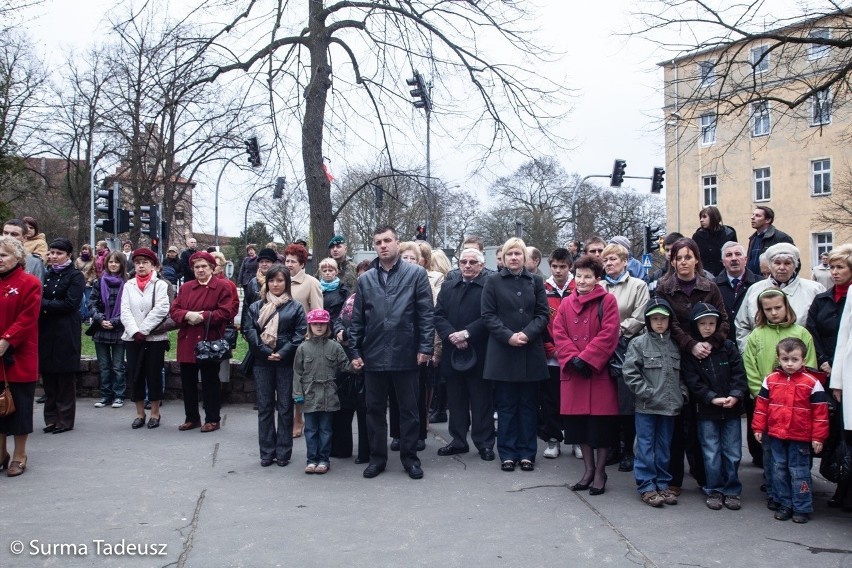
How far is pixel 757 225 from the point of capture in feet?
27.9

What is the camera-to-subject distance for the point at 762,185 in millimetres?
43500

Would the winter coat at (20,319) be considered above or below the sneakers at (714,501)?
above

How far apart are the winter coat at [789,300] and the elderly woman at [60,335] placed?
258 inches

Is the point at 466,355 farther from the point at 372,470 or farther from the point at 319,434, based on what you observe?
the point at 319,434

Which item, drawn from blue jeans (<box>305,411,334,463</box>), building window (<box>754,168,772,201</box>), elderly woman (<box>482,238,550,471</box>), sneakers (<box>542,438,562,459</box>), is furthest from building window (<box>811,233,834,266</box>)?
blue jeans (<box>305,411,334,463</box>)

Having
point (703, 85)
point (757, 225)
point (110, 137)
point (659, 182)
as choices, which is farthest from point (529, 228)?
point (757, 225)

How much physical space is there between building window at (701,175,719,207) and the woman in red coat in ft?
139

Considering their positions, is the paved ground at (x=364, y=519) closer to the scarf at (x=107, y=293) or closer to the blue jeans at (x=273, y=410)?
the blue jeans at (x=273, y=410)

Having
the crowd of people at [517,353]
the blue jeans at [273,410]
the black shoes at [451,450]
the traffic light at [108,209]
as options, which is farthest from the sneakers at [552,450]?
the traffic light at [108,209]

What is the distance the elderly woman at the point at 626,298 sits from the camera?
267 inches

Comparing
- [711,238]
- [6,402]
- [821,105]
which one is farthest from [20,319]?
[821,105]

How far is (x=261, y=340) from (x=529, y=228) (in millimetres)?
49520

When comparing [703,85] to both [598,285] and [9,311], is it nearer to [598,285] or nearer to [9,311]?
[598,285]

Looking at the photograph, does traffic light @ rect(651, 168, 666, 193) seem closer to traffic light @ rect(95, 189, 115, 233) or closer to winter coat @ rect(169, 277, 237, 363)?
traffic light @ rect(95, 189, 115, 233)
